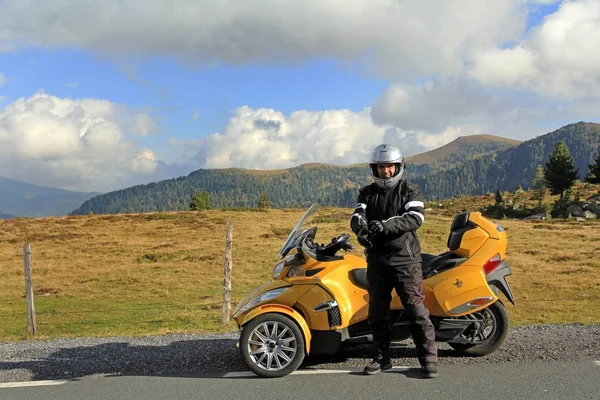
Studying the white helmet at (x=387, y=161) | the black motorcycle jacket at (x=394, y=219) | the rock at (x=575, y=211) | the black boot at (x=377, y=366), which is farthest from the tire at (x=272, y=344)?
the rock at (x=575, y=211)

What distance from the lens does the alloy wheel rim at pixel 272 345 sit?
19.1ft

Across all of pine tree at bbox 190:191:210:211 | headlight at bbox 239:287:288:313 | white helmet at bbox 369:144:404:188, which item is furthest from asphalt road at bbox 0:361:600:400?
pine tree at bbox 190:191:210:211

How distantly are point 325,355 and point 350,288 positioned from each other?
1.00 metres

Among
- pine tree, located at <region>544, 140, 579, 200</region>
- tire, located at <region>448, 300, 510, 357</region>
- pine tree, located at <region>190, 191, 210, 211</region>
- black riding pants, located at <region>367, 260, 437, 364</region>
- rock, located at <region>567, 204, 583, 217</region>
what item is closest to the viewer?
black riding pants, located at <region>367, 260, 437, 364</region>

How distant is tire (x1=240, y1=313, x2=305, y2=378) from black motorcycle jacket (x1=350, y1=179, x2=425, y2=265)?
1227 mm

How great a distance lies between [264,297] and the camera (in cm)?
615

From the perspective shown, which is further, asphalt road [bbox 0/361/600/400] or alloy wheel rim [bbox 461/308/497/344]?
alloy wheel rim [bbox 461/308/497/344]

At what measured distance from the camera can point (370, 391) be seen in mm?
5066

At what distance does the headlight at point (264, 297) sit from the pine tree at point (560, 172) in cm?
6864

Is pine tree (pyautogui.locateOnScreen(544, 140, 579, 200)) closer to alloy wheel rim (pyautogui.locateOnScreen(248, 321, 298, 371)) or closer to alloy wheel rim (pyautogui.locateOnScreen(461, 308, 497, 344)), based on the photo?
alloy wheel rim (pyautogui.locateOnScreen(461, 308, 497, 344))

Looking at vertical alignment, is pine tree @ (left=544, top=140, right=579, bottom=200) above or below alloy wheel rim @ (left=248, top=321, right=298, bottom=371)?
above

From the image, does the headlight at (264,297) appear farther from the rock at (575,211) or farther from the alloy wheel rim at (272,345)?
the rock at (575,211)

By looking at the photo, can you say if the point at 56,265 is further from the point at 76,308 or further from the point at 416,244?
the point at 416,244

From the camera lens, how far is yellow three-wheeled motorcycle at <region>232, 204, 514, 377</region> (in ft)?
19.3
